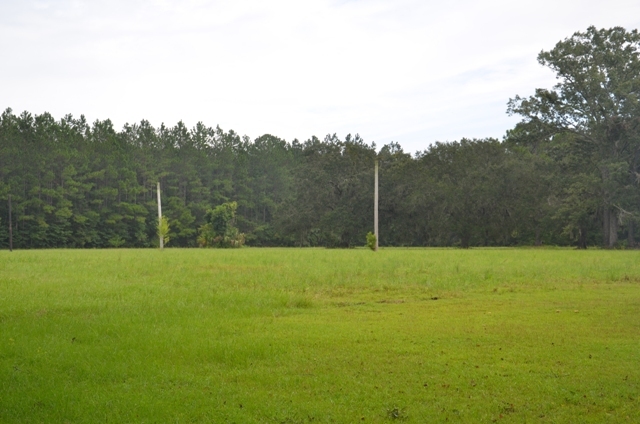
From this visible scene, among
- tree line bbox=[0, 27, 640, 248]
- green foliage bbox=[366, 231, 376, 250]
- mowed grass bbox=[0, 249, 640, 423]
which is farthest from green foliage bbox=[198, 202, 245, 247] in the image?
mowed grass bbox=[0, 249, 640, 423]

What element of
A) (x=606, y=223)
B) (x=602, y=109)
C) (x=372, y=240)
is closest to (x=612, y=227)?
(x=606, y=223)

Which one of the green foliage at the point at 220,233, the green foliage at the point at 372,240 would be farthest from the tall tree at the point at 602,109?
the green foliage at the point at 220,233

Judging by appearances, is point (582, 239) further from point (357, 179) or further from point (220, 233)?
Answer: point (220, 233)

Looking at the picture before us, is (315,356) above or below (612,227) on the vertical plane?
below

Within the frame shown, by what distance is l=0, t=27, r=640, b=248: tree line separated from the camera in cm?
4881

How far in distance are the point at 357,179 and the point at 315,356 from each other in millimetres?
56104

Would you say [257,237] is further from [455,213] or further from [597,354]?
[597,354]

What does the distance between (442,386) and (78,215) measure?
68405 mm

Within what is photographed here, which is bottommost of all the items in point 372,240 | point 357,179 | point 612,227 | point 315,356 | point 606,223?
point 315,356

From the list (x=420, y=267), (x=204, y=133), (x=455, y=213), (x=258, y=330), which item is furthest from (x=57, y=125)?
(x=258, y=330)

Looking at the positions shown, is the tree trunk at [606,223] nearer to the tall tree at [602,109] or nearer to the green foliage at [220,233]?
the tall tree at [602,109]

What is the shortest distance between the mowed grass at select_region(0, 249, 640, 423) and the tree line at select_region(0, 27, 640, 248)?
38.1 metres

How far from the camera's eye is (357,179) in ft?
208

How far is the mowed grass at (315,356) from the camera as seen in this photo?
5.75m
